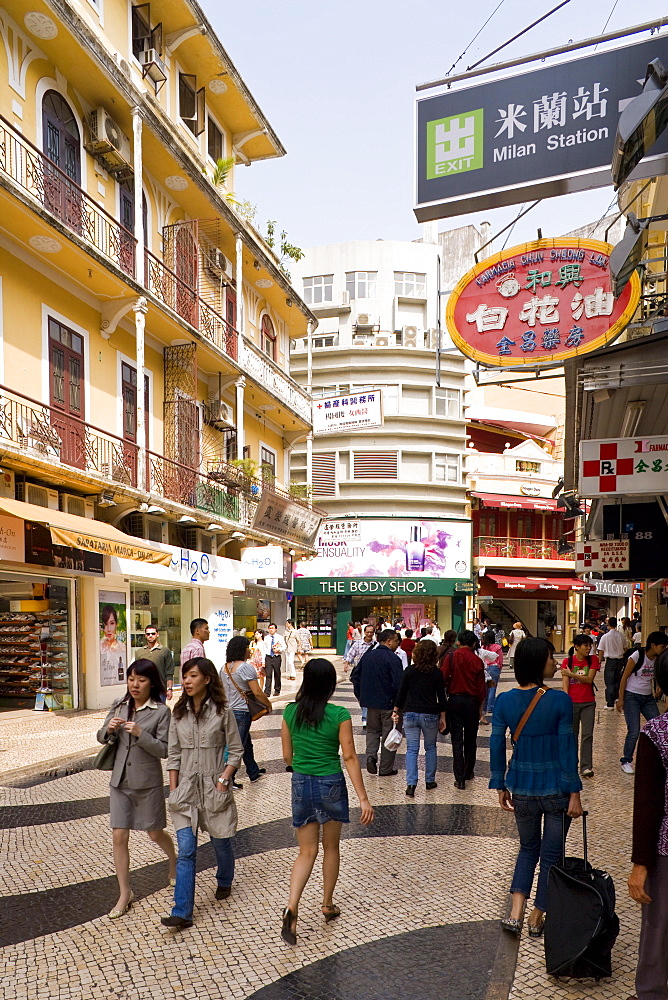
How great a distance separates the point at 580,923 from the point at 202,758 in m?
2.35

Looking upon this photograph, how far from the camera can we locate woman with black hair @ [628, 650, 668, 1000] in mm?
3473

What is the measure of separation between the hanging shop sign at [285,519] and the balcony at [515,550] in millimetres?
12614

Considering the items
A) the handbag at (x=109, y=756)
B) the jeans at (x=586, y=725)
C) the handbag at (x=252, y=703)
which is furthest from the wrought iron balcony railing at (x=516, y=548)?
the handbag at (x=109, y=756)

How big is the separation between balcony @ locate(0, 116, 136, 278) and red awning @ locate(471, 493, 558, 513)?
82.3ft

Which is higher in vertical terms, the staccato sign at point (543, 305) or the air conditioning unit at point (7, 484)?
the staccato sign at point (543, 305)

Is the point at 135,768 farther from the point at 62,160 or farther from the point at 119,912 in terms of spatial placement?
the point at 62,160

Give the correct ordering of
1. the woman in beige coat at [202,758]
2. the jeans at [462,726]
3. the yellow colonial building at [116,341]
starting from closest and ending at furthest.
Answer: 1. the woman in beige coat at [202,758]
2. the jeans at [462,726]
3. the yellow colonial building at [116,341]

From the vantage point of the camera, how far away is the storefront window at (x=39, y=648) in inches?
611

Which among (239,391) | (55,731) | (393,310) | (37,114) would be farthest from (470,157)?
(393,310)

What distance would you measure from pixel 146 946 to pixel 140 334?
1342cm

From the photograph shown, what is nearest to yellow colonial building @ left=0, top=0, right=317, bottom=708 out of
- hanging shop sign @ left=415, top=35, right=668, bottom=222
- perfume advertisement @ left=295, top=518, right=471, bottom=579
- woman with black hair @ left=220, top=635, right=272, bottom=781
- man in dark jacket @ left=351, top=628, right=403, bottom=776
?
woman with black hair @ left=220, top=635, right=272, bottom=781

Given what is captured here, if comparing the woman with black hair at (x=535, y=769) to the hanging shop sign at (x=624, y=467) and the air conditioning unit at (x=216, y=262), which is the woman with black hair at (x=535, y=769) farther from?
the air conditioning unit at (x=216, y=262)

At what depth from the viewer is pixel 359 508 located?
37906mm

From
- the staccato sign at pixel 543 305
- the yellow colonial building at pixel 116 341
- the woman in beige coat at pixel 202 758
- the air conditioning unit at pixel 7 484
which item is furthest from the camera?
the yellow colonial building at pixel 116 341
